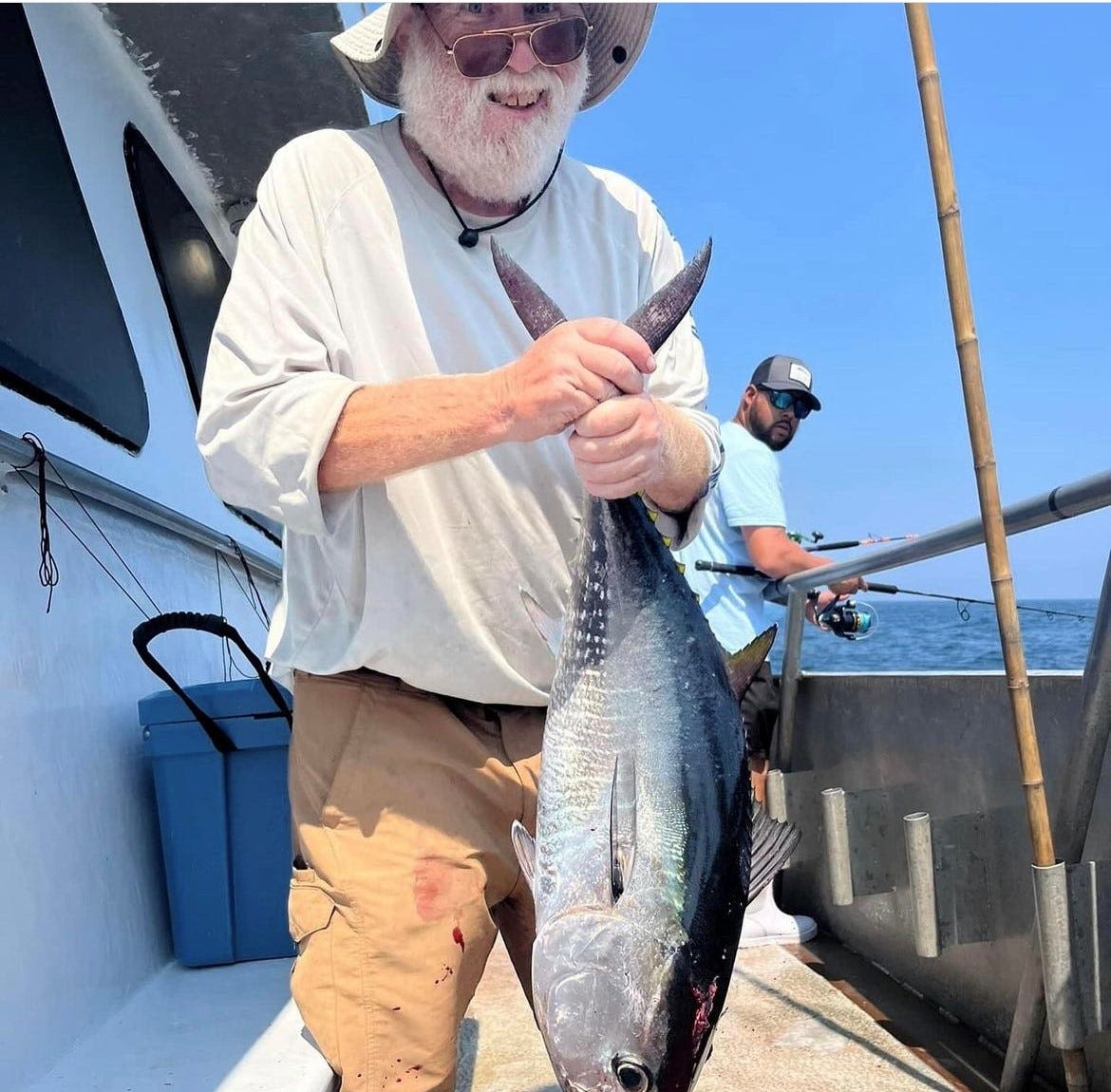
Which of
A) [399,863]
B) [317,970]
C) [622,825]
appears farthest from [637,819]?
[317,970]

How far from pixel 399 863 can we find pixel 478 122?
1.19 m

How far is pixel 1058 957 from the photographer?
2041mm

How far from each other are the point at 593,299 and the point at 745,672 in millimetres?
742

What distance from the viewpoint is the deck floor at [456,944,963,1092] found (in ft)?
8.75

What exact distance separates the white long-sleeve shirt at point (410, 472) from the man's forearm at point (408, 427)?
12cm

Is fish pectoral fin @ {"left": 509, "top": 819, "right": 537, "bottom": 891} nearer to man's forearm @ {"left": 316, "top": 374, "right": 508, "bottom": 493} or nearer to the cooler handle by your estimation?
man's forearm @ {"left": 316, "top": 374, "right": 508, "bottom": 493}

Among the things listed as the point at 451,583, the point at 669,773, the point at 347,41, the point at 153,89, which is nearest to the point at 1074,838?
the point at 669,773

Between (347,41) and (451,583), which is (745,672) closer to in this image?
(451,583)

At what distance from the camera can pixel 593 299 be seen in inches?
74.2

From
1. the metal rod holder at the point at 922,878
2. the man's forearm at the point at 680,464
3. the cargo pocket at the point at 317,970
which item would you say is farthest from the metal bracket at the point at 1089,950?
the cargo pocket at the point at 317,970

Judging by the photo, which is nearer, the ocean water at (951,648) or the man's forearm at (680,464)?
the man's forearm at (680,464)

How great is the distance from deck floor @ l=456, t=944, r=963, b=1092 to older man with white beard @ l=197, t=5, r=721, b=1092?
112cm

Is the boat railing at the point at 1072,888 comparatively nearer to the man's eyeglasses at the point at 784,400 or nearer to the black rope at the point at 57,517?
the black rope at the point at 57,517

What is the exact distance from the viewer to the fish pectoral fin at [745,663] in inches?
61.7
